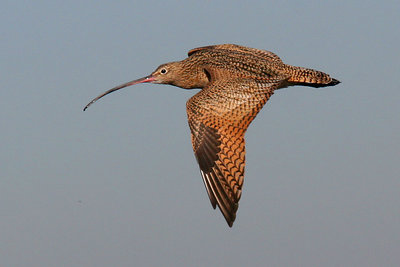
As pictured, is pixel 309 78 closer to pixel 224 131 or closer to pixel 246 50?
pixel 246 50

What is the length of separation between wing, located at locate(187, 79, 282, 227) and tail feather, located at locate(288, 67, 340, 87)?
1343 millimetres

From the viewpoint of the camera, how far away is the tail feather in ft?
66.2

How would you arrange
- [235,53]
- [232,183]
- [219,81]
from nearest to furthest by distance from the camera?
1. [232,183]
2. [219,81]
3. [235,53]

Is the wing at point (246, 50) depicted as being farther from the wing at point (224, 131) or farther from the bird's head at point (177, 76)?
the wing at point (224, 131)

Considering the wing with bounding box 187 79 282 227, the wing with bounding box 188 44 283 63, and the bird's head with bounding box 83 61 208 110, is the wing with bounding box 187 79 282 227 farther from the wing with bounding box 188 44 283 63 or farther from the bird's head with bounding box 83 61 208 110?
the wing with bounding box 188 44 283 63

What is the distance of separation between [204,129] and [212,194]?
1.51m

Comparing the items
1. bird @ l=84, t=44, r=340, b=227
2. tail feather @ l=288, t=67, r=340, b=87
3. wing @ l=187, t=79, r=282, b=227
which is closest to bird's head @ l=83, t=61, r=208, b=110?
bird @ l=84, t=44, r=340, b=227

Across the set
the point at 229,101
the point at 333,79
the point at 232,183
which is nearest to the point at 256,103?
the point at 229,101

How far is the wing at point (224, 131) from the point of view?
17.3m

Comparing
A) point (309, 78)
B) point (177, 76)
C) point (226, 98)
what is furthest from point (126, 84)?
point (309, 78)

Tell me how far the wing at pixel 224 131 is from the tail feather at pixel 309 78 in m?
1.34

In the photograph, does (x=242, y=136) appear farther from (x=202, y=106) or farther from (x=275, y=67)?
(x=275, y=67)

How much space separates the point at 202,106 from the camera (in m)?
18.3

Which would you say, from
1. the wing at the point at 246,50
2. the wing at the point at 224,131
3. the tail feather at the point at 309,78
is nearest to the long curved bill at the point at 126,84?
the wing at the point at 246,50
